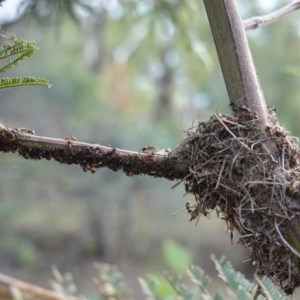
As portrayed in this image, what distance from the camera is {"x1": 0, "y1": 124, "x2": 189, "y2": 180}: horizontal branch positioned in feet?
2.00

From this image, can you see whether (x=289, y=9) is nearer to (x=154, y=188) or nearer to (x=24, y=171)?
(x=24, y=171)

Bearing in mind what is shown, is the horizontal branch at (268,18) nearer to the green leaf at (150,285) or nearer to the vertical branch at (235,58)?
the vertical branch at (235,58)

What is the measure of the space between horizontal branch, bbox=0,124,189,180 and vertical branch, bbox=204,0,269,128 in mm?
121

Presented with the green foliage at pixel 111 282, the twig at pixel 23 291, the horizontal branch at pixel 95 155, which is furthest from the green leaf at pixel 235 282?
the twig at pixel 23 291

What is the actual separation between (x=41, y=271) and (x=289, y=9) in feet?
18.2

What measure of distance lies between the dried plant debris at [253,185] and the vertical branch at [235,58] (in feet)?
0.07

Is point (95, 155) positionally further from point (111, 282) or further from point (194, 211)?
point (111, 282)

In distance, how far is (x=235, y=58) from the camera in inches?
24.2

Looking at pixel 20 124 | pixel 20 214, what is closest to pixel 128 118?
pixel 20 124

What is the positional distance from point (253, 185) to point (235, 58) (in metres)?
0.18

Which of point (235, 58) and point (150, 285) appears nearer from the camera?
point (235, 58)

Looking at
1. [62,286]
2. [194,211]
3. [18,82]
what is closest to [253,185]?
[194,211]

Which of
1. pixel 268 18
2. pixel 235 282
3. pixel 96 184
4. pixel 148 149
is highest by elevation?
pixel 96 184

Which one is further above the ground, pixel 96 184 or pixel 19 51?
pixel 96 184
